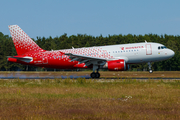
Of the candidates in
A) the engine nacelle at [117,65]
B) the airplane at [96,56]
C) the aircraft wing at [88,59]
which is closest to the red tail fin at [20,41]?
the airplane at [96,56]

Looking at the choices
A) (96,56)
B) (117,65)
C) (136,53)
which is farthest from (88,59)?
(136,53)

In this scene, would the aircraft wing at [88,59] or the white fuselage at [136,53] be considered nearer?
the aircraft wing at [88,59]

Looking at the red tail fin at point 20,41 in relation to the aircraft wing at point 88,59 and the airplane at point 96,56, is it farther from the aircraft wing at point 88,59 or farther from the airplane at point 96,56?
the aircraft wing at point 88,59

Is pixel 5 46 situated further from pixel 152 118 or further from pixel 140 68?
pixel 152 118

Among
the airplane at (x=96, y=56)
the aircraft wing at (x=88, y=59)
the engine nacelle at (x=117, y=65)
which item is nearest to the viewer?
the engine nacelle at (x=117, y=65)

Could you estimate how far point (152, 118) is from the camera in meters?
8.89

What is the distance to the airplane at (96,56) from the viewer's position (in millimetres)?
32312

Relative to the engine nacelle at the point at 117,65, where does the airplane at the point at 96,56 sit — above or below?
above

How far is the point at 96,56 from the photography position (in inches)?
1313

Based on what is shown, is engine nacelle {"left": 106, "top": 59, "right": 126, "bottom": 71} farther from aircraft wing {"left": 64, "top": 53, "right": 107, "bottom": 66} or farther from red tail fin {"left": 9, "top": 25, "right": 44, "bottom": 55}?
red tail fin {"left": 9, "top": 25, "right": 44, "bottom": 55}

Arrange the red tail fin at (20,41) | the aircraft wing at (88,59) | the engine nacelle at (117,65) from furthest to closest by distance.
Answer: the red tail fin at (20,41) < the aircraft wing at (88,59) < the engine nacelle at (117,65)

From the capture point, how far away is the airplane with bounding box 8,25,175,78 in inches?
1272

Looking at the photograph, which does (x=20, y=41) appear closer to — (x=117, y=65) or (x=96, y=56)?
(x=96, y=56)

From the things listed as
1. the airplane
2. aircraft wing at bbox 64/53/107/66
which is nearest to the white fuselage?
the airplane
